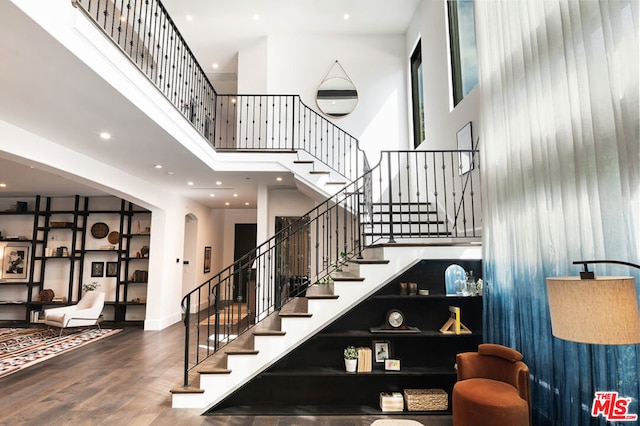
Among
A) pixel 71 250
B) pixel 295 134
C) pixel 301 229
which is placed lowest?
pixel 71 250

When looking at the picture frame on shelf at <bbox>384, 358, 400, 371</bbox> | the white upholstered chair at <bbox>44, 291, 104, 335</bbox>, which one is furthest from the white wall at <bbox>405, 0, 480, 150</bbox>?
the white upholstered chair at <bbox>44, 291, 104, 335</bbox>

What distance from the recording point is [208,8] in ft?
23.6

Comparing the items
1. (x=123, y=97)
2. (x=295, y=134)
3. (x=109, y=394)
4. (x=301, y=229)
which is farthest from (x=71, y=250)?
(x=301, y=229)

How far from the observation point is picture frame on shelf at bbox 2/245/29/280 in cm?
849

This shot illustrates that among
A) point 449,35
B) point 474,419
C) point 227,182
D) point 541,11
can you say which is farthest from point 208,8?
point 474,419

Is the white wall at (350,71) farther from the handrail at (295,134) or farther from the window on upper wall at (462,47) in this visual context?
the window on upper wall at (462,47)

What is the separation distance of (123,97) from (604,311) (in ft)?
13.4

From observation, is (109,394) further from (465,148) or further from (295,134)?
(295,134)

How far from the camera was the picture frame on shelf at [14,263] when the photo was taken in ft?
27.9

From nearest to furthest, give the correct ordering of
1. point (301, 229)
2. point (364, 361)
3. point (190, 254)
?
1. point (364, 361)
2. point (301, 229)
3. point (190, 254)

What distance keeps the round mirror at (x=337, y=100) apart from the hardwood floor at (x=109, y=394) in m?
5.91

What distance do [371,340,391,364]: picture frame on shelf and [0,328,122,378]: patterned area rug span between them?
500 cm

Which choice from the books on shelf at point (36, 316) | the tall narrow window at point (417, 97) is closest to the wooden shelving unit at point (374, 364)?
the tall narrow window at point (417, 97)

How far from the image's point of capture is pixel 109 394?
3.96m
